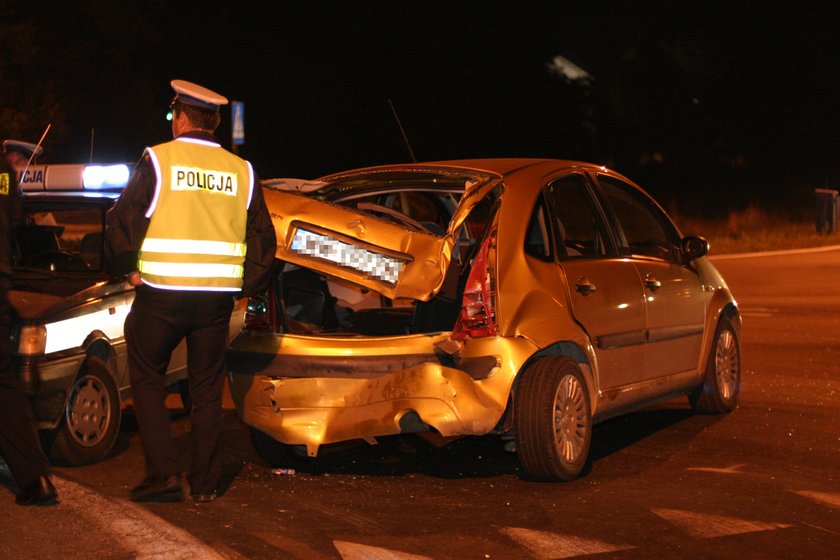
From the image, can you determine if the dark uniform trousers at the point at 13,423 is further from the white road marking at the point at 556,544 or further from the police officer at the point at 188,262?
the white road marking at the point at 556,544

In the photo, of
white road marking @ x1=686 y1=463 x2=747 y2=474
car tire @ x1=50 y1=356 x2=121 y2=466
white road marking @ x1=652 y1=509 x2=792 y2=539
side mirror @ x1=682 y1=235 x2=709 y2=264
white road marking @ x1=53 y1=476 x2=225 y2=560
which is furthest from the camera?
side mirror @ x1=682 y1=235 x2=709 y2=264

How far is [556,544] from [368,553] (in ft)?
2.52

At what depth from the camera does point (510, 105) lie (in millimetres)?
52375

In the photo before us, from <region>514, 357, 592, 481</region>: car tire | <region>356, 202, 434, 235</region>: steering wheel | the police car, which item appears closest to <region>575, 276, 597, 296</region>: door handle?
<region>514, 357, 592, 481</region>: car tire

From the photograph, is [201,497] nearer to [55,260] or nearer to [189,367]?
[189,367]

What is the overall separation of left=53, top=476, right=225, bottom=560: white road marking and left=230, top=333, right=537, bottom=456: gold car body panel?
36.1 inches

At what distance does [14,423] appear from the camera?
19.5 ft

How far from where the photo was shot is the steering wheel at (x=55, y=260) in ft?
27.7

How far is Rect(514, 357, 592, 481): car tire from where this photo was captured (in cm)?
648

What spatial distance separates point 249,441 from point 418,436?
0.99 m

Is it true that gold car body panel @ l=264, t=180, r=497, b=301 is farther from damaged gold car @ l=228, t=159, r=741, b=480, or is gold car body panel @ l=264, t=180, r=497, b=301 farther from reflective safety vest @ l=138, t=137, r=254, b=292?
reflective safety vest @ l=138, t=137, r=254, b=292

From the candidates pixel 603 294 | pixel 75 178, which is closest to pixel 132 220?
pixel 603 294

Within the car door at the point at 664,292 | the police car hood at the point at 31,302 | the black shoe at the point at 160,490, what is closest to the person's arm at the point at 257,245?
the black shoe at the point at 160,490

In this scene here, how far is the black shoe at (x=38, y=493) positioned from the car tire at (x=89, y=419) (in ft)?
3.36
